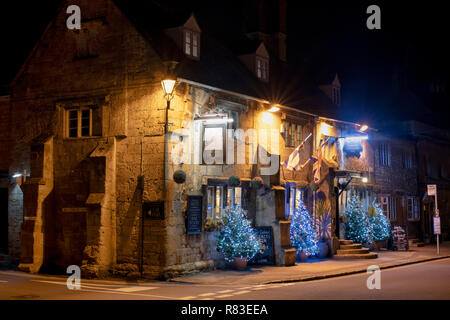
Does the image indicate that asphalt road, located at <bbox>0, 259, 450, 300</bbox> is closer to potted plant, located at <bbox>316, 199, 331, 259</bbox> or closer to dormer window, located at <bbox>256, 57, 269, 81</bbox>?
potted plant, located at <bbox>316, 199, 331, 259</bbox>

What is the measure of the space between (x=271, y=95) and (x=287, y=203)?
4.63 meters

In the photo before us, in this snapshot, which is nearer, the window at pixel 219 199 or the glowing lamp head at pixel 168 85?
the glowing lamp head at pixel 168 85

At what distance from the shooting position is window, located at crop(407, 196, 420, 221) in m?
34.4

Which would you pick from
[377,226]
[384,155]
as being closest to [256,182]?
[377,226]

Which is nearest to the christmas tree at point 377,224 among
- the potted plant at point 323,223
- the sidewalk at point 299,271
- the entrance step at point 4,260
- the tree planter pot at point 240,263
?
the sidewalk at point 299,271

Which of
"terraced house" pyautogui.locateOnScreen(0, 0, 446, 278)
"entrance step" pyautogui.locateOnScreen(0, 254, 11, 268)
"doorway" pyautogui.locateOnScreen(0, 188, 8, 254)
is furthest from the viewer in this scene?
"doorway" pyautogui.locateOnScreen(0, 188, 8, 254)

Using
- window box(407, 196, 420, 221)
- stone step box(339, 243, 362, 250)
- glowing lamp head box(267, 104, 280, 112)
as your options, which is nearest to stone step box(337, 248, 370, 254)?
stone step box(339, 243, 362, 250)

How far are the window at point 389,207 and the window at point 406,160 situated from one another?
2784 mm

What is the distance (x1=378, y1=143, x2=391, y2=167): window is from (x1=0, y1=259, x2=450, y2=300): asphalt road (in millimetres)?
13938

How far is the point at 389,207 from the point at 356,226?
671 centimetres

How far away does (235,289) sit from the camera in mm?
15086

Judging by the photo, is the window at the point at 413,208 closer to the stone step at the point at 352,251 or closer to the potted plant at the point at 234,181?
the stone step at the point at 352,251

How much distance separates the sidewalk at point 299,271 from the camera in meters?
16.9

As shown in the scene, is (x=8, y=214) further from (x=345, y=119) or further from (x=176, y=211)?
(x=345, y=119)
